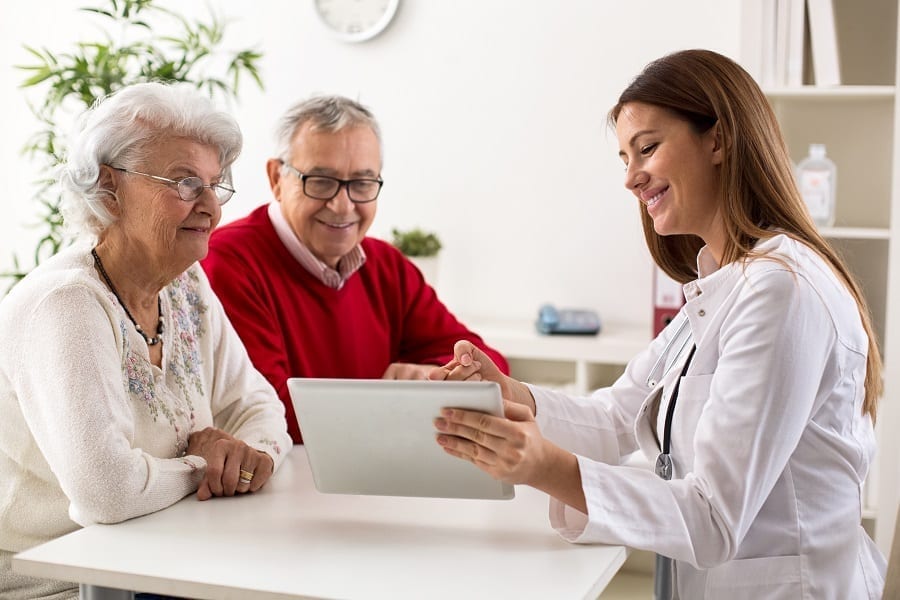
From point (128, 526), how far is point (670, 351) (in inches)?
35.8

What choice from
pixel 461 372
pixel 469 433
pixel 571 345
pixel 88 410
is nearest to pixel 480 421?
pixel 469 433

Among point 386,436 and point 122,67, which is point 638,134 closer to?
point 386,436

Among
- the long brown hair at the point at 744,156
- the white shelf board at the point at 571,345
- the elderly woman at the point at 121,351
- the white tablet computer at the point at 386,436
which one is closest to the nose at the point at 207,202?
the elderly woman at the point at 121,351

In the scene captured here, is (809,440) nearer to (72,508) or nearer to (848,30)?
(72,508)

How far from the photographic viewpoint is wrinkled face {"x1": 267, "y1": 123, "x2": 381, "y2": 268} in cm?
243

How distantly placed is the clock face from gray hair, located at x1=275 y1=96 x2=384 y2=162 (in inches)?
55.6

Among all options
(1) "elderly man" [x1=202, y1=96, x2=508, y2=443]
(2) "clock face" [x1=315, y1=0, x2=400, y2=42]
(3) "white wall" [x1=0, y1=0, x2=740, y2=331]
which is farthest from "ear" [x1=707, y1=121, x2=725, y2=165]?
(2) "clock face" [x1=315, y1=0, x2=400, y2=42]

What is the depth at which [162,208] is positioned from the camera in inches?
68.0

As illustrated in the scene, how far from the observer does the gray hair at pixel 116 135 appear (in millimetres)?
1720

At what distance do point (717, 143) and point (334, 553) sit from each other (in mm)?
819

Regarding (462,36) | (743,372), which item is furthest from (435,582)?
(462,36)

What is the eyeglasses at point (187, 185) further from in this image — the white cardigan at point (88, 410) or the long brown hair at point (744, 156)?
the long brown hair at point (744, 156)

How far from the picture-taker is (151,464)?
1.57m

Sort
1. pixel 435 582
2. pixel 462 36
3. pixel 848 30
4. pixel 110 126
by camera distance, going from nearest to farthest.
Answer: pixel 435 582, pixel 110 126, pixel 848 30, pixel 462 36
